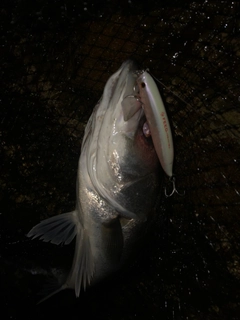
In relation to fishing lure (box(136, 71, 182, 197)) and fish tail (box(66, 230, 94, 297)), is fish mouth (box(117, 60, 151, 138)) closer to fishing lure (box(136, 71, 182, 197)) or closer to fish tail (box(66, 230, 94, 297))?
fishing lure (box(136, 71, 182, 197))

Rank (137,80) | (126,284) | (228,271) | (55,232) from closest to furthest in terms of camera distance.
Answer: (137,80)
(55,232)
(228,271)
(126,284)

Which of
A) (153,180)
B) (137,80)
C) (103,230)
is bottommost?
(103,230)

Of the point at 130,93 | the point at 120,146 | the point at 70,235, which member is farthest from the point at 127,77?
the point at 70,235

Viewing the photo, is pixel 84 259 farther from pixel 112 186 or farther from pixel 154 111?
pixel 154 111

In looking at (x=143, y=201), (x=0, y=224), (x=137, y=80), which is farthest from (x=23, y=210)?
(x=137, y=80)

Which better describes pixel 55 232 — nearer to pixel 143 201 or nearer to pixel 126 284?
pixel 143 201
